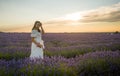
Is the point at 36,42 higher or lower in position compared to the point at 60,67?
higher

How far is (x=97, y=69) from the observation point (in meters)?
5.73

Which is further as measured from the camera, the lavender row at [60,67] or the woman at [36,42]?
the woman at [36,42]

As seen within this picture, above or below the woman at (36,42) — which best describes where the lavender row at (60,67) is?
below

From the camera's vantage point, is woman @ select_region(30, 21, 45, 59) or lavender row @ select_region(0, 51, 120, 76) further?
woman @ select_region(30, 21, 45, 59)

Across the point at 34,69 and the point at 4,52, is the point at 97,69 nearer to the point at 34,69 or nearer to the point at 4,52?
the point at 34,69

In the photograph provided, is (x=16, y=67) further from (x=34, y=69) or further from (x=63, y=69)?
(x=63, y=69)

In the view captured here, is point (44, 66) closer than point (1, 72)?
No

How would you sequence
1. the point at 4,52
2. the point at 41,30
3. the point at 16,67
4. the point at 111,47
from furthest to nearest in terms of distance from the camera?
the point at 111,47
the point at 4,52
the point at 41,30
the point at 16,67

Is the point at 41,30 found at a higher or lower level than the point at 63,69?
higher

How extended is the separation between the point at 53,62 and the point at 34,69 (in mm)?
734

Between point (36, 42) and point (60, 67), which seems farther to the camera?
point (36, 42)

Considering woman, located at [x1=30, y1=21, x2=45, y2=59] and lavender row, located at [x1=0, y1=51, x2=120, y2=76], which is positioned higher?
woman, located at [x1=30, y1=21, x2=45, y2=59]

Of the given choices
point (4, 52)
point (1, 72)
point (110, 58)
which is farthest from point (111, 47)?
point (1, 72)

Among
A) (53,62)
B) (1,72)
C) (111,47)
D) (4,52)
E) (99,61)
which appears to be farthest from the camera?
(111,47)
